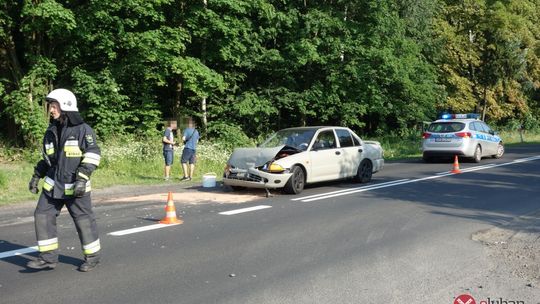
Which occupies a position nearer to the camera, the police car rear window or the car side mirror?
the car side mirror

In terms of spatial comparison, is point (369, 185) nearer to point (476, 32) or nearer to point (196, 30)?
point (196, 30)

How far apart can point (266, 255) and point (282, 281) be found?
1.03 meters

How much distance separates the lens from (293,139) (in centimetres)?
1239

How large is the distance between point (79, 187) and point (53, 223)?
1.99ft

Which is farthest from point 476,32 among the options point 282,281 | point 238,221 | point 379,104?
point 282,281

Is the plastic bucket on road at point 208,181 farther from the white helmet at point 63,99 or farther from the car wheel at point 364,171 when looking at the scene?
the white helmet at point 63,99

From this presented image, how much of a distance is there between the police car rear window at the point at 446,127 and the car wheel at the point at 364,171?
281 inches

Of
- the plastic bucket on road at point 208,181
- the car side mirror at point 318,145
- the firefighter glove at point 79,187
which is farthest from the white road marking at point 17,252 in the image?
the car side mirror at point 318,145

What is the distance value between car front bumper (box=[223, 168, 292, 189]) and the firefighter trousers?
18.9 feet

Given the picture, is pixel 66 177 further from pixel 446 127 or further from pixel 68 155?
pixel 446 127

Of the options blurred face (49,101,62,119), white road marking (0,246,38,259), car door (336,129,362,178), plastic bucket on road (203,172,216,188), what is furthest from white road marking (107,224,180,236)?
car door (336,129,362,178)

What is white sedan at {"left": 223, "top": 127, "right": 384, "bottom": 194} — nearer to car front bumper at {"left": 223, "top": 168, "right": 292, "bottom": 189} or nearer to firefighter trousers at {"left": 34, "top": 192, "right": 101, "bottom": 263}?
car front bumper at {"left": 223, "top": 168, "right": 292, "bottom": 189}

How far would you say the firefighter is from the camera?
5449mm

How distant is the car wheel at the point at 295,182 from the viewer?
11352 mm
